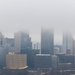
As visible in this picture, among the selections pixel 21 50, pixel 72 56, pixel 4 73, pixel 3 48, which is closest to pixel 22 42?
pixel 21 50

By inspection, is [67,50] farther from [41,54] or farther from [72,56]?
[41,54]

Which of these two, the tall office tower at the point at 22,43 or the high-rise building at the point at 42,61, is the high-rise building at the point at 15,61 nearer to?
the high-rise building at the point at 42,61

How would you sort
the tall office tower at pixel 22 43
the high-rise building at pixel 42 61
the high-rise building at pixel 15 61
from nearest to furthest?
the high-rise building at pixel 15 61 < the high-rise building at pixel 42 61 < the tall office tower at pixel 22 43

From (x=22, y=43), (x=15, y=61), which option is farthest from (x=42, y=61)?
(x=22, y=43)

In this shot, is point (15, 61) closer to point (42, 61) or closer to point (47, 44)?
point (42, 61)

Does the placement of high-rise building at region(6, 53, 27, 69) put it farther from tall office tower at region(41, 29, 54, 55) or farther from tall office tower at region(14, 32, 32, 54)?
tall office tower at region(41, 29, 54, 55)

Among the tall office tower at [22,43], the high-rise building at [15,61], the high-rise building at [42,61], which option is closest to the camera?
the high-rise building at [15,61]

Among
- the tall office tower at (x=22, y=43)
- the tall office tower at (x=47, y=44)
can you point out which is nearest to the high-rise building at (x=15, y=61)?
the tall office tower at (x=22, y=43)

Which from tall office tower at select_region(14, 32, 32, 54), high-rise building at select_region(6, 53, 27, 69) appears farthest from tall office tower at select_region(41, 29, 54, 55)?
high-rise building at select_region(6, 53, 27, 69)
